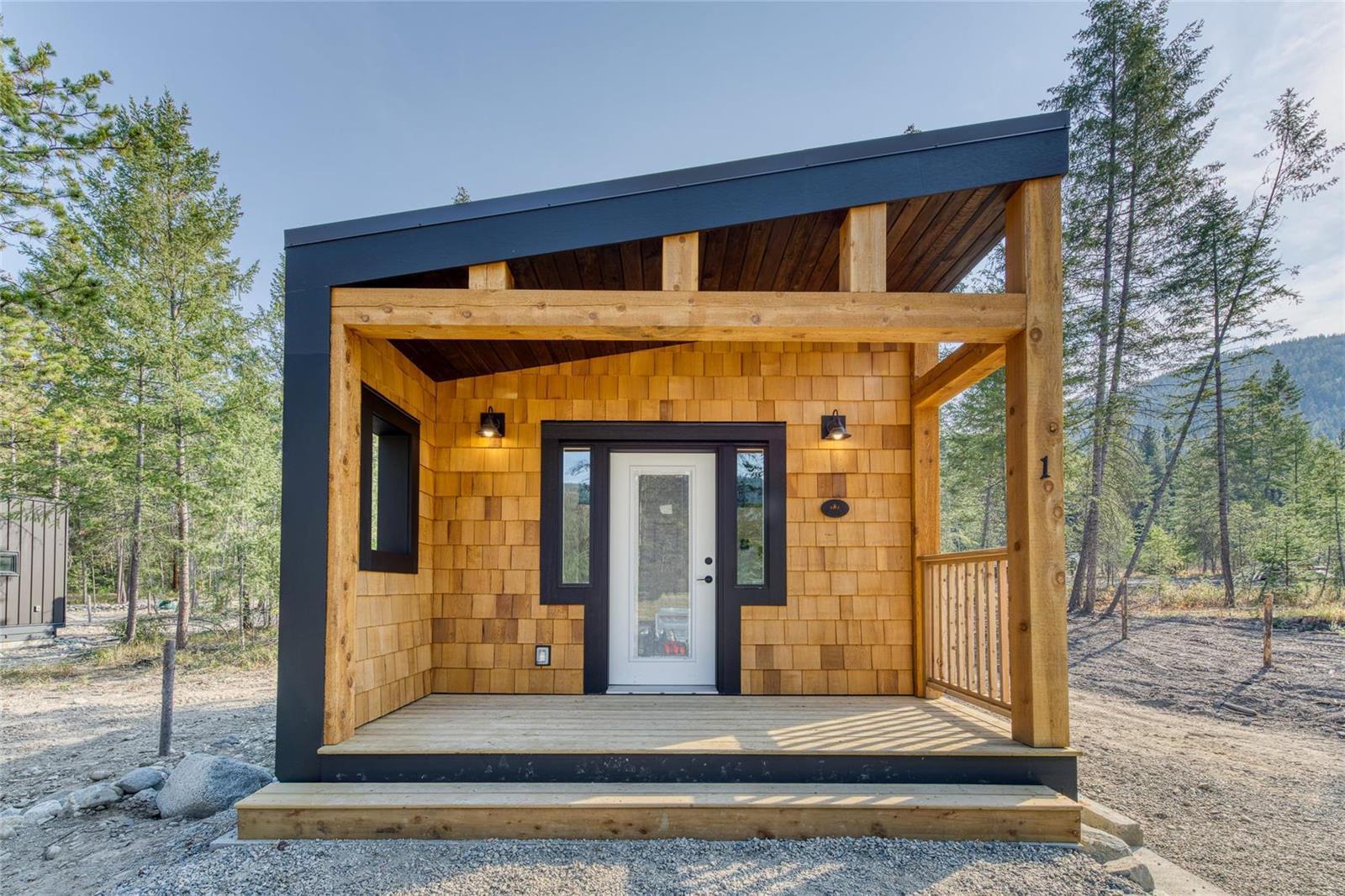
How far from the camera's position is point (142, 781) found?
4.16 m

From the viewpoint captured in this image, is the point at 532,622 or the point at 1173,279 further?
the point at 1173,279

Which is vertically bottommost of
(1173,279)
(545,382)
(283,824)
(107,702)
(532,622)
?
(107,702)

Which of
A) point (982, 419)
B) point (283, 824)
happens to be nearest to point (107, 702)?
point (283, 824)

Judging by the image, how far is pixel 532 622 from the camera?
4.98 m

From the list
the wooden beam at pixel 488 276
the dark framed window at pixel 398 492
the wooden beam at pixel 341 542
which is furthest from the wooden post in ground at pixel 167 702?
the wooden beam at pixel 488 276

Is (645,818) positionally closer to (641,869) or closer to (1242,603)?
(641,869)

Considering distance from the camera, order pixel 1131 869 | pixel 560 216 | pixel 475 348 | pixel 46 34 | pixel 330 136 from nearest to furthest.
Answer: pixel 1131 869
pixel 560 216
pixel 475 348
pixel 46 34
pixel 330 136

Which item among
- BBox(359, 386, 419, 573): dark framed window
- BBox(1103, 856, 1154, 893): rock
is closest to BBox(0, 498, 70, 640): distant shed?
BBox(359, 386, 419, 573): dark framed window

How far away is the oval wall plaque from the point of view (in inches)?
199

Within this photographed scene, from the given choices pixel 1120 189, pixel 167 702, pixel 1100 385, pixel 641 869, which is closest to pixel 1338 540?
pixel 1100 385

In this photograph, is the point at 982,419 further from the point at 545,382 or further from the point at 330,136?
→ the point at 330,136

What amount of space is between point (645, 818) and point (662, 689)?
195 centimetres

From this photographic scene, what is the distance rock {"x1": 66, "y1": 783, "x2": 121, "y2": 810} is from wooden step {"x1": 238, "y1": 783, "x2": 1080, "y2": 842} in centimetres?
163

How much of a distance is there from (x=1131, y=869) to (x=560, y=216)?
3770 mm
